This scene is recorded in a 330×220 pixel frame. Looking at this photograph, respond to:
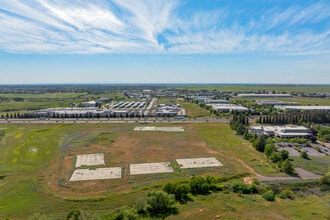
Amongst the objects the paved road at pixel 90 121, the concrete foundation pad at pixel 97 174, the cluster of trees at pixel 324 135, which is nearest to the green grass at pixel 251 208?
the concrete foundation pad at pixel 97 174

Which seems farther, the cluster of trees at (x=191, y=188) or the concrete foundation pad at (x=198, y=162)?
the concrete foundation pad at (x=198, y=162)

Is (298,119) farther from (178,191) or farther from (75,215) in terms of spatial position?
(75,215)

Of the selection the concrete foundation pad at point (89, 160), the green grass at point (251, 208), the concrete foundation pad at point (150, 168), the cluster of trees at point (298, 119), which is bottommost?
the green grass at point (251, 208)

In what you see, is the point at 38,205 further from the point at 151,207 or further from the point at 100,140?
the point at 100,140

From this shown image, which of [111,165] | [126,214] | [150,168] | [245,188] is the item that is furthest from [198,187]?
[111,165]

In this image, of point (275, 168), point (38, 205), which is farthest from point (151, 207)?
point (275, 168)

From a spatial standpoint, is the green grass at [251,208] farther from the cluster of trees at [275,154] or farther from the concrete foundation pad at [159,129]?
the concrete foundation pad at [159,129]
